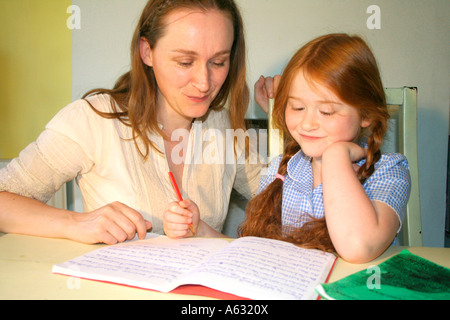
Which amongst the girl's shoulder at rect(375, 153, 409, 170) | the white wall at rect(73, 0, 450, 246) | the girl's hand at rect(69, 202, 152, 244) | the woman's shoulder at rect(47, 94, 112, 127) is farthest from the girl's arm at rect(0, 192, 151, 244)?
the white wall at rect(73, 0, 450, 246)

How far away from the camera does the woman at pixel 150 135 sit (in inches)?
39.2

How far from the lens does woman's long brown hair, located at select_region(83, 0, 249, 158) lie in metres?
1.07

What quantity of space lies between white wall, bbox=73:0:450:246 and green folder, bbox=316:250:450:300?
3.45 ft

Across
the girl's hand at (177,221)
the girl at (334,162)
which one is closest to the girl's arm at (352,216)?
the girl at (334,162)

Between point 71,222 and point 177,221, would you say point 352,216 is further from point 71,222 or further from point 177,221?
point 71,222

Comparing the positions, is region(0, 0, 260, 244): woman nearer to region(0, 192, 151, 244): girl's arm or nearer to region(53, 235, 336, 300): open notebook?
region(0, 192, 151, 244): girl's arm

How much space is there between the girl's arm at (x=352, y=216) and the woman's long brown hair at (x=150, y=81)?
0.47 m

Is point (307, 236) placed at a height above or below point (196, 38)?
below

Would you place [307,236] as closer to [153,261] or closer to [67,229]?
[153,261]

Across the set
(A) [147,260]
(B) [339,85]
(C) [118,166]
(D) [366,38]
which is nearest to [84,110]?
(C) [118,166]

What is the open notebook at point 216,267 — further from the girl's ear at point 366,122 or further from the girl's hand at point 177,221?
the girl's ear at point 366,122

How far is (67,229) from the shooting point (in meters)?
0.86
